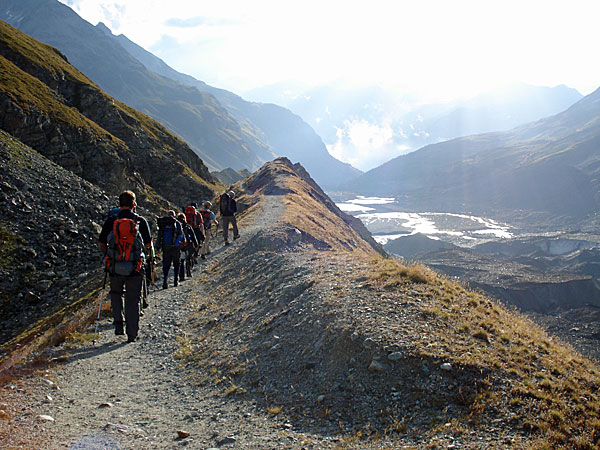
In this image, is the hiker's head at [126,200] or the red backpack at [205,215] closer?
the hiker's head at [126,200]

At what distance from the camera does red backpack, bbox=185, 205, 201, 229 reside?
66.6 ft

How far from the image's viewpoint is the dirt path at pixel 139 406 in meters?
6.24

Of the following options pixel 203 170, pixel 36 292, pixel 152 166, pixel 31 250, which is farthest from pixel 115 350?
pixel 203 170

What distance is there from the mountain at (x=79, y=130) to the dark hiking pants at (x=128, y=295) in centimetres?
4083

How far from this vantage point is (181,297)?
16516 millimetres

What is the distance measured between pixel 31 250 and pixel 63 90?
47.4m

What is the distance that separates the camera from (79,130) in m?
49.0

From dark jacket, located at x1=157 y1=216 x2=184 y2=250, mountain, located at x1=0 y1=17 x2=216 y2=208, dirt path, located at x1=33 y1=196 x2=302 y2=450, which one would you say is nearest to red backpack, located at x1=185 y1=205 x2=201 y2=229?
dark jacket, located at x1=157 y1=216 x2=184 y2=250

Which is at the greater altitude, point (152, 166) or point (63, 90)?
point (63, 90)

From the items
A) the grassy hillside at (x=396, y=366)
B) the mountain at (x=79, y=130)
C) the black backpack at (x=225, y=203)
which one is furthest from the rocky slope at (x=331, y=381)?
the mountain at (x=79, y=130)

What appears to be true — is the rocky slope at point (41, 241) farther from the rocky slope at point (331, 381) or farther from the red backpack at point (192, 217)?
the rocky slope at point (331, 381)

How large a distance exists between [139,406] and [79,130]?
5090cm

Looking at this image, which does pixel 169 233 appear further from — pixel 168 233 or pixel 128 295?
pixel 128 295

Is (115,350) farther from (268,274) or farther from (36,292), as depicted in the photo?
(36,292)
